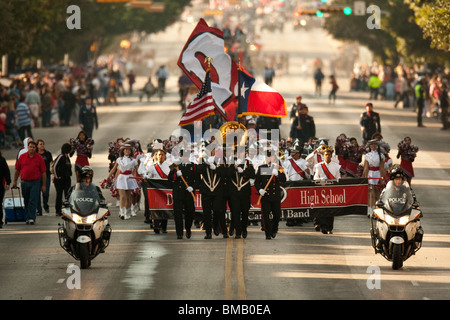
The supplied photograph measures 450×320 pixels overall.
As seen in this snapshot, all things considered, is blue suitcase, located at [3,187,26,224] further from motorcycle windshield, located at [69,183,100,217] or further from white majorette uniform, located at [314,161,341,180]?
white majorette uniform, located at [314,161,341,180]

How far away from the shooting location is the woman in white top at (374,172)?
27609 mm

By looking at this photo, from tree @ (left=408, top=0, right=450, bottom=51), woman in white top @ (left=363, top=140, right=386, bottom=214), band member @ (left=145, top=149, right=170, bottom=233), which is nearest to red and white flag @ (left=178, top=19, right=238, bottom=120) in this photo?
woman in white top @ (left=363, top=140, right=386, bottom=214)

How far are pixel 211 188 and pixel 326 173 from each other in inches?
110

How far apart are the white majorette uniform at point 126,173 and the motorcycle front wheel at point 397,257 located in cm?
798

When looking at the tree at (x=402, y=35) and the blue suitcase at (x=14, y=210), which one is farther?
the tree at (x=402, y=35)

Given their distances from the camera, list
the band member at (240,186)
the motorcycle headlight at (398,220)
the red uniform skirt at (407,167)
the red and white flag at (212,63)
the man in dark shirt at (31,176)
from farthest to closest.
→ the red and white flag at (212,63) → the red uniform skirt at (407,167) → the man in dark shirt at (31,176) → the band member at (240,186) → the motorcycle headlight at (398,220)

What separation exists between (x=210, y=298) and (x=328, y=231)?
7491mm

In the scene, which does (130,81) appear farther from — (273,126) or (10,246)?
(10,246)

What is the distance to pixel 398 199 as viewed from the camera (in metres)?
21.5

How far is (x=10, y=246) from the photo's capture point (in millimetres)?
24328

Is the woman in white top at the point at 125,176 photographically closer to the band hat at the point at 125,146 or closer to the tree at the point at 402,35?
the band hat at the point at 125,146

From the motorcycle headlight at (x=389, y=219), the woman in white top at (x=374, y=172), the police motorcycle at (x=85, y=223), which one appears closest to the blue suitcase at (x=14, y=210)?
the police motorcycle at (x=85, y=223)

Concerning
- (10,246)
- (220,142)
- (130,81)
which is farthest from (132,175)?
(130,81)

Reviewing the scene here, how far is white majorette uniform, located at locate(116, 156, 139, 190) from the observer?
1080 inches
